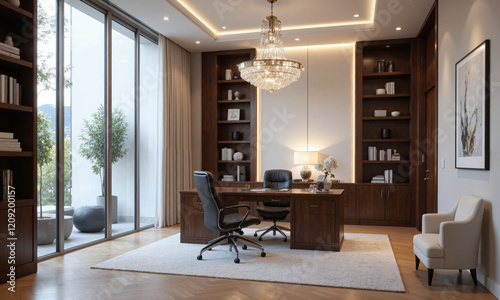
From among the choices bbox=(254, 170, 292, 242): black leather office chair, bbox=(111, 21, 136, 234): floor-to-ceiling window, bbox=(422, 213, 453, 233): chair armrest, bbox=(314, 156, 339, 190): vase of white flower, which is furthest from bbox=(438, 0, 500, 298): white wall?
bbox=(111, 21, 136, 234): floor-to-ceiling window

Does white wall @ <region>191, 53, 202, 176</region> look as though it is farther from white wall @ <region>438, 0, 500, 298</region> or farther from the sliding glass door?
white wall @ <region>438, 0, 500, 298</region>

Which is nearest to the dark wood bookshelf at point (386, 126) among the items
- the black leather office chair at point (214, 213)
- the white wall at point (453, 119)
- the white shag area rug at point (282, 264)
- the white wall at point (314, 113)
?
the white wall at point (314, 113)

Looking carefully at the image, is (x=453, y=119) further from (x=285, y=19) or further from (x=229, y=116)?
(x=229, y=116)

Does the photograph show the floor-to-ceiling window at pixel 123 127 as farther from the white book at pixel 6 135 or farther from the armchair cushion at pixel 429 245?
the armchair cushion at pixel 429 245

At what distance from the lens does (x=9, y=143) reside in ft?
13.0

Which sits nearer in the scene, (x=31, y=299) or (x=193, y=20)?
(x=31, y=299)

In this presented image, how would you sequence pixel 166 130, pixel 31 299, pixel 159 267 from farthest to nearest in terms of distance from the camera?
1. pixel 166 130
2. pixel 159 267
3. pixel 31 299

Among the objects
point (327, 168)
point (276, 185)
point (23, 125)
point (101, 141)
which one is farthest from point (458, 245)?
point (101, 141)

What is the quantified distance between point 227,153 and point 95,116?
120 inches

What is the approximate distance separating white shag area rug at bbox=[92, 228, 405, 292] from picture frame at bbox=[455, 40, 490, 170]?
137cm

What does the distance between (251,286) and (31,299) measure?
1.86 m

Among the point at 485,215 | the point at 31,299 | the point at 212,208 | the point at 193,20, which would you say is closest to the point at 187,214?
the point at 212,208

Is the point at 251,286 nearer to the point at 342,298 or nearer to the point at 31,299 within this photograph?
the point at 342,298

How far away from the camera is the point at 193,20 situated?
6.40 m
